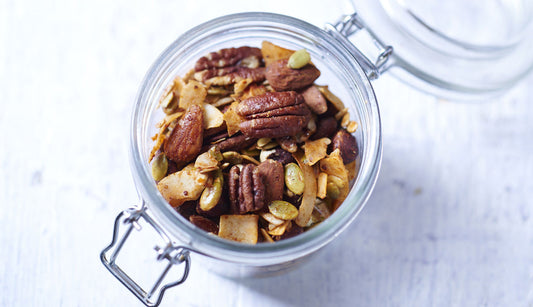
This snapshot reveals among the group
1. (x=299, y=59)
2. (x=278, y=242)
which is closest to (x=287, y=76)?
(x=299, y=59)

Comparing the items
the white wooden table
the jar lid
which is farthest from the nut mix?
the white wooden table

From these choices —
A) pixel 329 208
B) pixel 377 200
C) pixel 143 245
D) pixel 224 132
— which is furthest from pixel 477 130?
pixel 143 245

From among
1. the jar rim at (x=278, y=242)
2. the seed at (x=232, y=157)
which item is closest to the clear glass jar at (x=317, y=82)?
the jar rim at (x=278, y=242)

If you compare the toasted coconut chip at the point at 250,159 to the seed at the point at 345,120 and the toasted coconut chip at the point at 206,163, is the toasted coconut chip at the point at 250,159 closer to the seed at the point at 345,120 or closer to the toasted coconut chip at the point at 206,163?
the toasted coconut chip at the point at 206,163

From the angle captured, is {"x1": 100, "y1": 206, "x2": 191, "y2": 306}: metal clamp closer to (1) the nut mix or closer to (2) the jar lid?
(1) the nut mix

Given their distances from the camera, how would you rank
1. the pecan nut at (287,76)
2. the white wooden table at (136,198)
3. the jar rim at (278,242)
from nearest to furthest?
the jar rim at (278,242) < the pecan nut at (287,76) < the white wooden table at (136,198)
